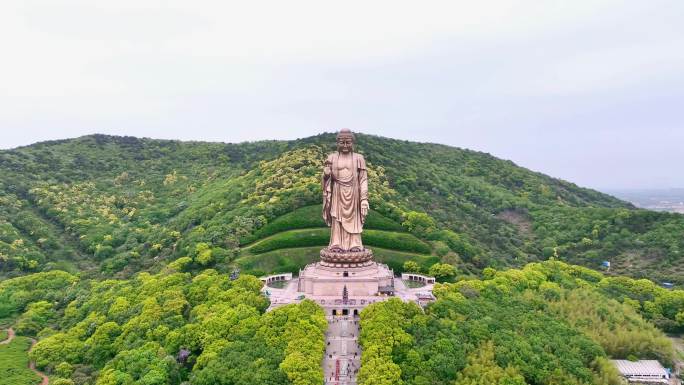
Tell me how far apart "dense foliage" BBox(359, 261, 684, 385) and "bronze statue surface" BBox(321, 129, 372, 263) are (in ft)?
18.2

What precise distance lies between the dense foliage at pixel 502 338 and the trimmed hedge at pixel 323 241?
8.83 metres

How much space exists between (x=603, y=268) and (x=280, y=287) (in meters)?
30.5

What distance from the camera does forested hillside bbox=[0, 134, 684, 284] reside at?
4047 cm

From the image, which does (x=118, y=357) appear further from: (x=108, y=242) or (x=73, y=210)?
(x=73, y=210)

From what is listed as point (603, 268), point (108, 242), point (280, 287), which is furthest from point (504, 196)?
point (108, 242)

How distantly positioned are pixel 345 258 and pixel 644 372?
16.0m

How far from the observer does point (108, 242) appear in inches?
1948

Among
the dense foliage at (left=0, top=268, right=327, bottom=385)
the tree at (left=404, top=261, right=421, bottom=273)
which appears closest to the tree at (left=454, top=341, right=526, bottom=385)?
the dense foliage at (left=0, top=268, right=327, bottom=385)

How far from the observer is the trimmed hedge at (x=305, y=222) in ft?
133

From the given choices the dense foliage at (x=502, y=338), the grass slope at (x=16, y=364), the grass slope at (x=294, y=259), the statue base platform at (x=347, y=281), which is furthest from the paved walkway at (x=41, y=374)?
the dense foliage at (x=502, y=338)

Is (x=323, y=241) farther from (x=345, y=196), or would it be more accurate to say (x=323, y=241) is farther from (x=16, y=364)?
(x=16, y=364)

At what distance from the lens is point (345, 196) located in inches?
1199

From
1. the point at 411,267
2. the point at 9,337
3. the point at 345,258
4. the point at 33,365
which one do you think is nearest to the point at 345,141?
the point at 345,258

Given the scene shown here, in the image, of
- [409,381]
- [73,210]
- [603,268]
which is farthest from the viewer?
[73,210]
